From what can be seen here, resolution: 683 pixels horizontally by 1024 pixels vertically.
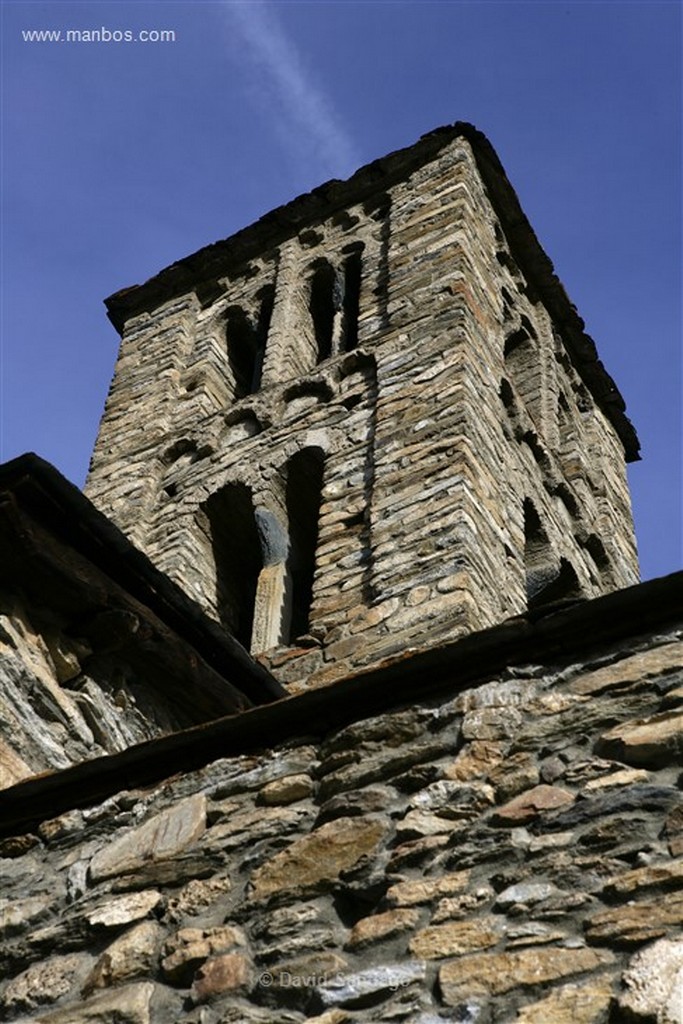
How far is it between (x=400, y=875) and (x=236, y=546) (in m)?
8.11

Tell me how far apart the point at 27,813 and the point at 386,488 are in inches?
227

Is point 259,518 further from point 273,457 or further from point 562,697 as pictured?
point 562,697

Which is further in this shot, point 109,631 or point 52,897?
point 109,631

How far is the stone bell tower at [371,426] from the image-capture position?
32.1 feet

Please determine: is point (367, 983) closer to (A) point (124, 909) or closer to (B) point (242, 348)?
(A) point (124, 909)

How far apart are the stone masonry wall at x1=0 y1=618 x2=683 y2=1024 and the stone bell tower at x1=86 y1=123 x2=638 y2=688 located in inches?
167

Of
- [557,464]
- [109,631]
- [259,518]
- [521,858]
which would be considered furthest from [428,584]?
[521,858]

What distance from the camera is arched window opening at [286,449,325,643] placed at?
1129 cm

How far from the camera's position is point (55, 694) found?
6.00 m

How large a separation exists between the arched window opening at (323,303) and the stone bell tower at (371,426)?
0.03m

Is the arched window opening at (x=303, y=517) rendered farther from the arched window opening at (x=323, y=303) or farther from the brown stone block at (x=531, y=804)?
the brown stone block at (x=531, y=804)

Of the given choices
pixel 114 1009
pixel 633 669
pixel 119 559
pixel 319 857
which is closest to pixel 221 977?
pixel 114 1009

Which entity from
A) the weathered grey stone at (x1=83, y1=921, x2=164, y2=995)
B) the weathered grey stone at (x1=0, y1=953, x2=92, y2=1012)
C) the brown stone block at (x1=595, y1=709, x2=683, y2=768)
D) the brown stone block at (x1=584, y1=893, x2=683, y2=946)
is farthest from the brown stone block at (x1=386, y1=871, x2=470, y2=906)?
the weathered grey stone at (x1=0, y1=953, x2=92, y2=1012)

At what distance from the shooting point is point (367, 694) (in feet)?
15.0
